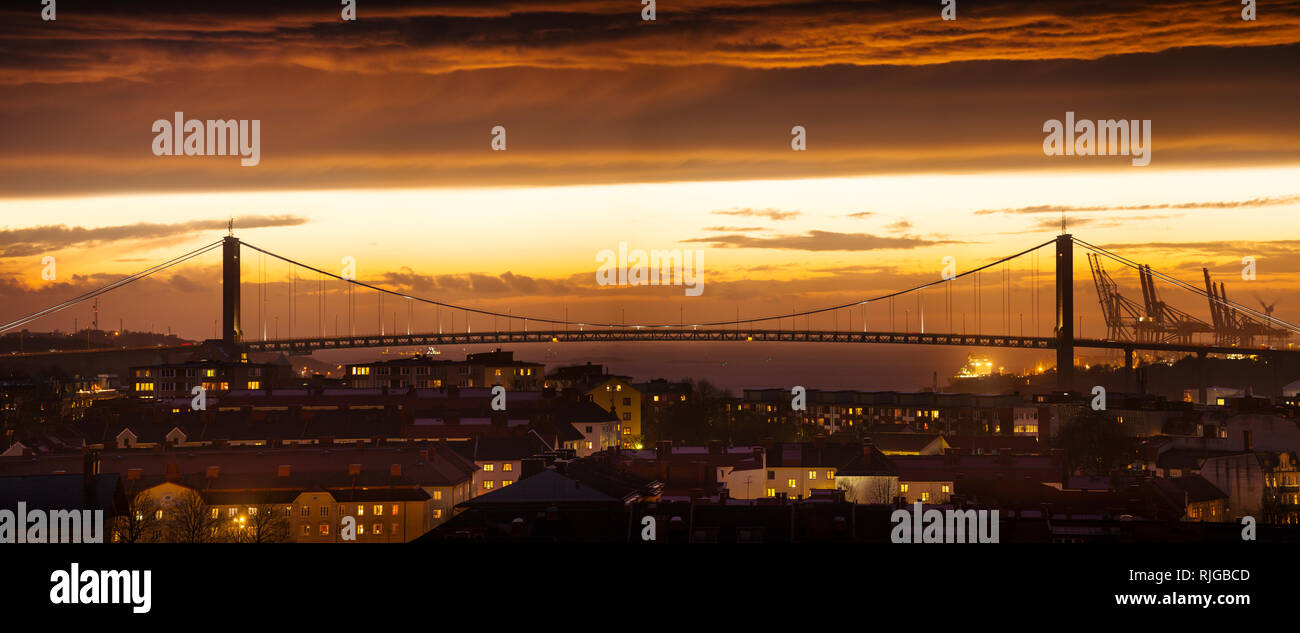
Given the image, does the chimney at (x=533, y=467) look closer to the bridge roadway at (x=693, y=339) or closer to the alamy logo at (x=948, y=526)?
the alamy logo at (x=948, y=526)

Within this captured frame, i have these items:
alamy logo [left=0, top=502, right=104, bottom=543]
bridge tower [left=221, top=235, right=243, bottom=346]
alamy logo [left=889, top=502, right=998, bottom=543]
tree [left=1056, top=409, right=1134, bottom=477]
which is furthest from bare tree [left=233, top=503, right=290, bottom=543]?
bridge tower [left=221, top=235, right=243, bottom=346]

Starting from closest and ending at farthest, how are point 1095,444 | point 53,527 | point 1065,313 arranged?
point 53,527 < point 1095,444 < point 1065,313

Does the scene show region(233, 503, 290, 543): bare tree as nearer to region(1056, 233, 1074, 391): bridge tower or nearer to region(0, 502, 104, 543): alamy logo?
region(0, 502, 104, 543): alamy logo

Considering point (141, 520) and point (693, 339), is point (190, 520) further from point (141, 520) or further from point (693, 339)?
point (693, 339)

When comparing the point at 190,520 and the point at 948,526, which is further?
the point at 190,520
